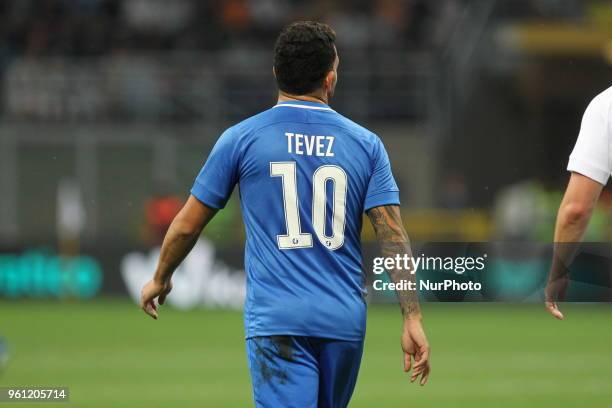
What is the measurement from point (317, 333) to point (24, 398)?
6.01m

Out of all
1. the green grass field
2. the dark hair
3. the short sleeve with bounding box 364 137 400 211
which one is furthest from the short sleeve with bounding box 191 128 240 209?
the green grass field

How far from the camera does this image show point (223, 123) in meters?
23.8

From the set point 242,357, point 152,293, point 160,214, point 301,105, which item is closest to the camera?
point 301,105

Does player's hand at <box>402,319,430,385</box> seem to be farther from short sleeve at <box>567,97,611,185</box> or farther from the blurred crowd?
the blurred crowd

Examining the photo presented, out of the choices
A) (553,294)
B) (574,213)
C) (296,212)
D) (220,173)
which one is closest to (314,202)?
(296,212)

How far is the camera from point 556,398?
1163 cm

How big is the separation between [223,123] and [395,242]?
18.3 m

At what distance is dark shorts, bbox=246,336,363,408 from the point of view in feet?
17.8

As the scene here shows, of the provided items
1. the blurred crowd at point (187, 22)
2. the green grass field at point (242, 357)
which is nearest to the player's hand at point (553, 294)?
the green grass field at point (242, 357)

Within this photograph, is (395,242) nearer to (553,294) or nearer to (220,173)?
(220,173)

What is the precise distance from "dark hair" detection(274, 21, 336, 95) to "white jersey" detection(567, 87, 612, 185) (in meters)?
1.19

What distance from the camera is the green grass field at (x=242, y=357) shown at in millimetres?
11703

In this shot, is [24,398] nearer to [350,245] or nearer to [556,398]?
[556,398]

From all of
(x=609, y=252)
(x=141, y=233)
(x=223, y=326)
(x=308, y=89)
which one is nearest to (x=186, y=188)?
(x=141, y=233)
